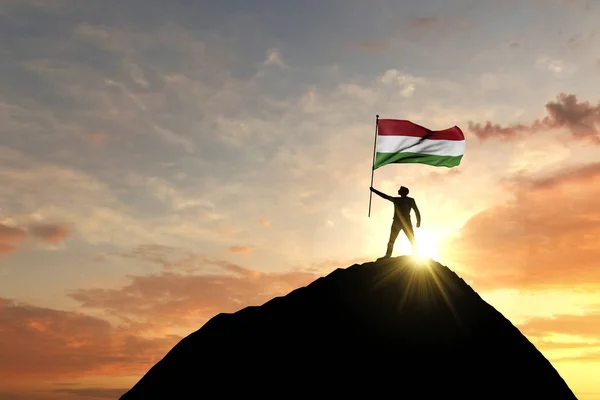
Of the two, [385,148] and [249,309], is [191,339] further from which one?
[385,148]

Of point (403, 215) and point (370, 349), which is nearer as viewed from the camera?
point (370, 349)

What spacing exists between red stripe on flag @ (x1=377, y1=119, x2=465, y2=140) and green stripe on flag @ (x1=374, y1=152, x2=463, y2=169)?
61 centimetres

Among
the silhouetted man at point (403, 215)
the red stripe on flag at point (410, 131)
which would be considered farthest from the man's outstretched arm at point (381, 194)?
the red stripe on flag at point (410, 131)

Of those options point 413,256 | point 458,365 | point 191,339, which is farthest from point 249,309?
point 458,365

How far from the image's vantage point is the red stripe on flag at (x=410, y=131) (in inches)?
869

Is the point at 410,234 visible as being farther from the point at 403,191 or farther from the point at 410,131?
the point at 410,131

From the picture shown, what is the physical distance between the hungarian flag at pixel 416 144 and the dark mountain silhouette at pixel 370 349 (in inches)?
136

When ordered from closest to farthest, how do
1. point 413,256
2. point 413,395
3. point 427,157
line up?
point 413,395, point 413,256, point 427,157

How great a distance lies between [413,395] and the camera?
17594 millimetres

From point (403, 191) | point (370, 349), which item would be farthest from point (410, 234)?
point (370, 349)

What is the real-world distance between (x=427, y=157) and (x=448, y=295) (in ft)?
15.9

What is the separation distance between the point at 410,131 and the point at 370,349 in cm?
734

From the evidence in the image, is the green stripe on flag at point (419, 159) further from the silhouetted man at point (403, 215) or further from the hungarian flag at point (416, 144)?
the silhouetted man at point (403, 215)

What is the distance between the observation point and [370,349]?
60.2 feet
